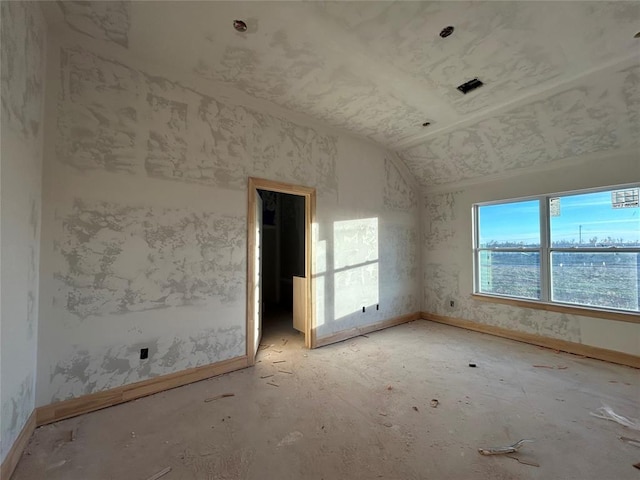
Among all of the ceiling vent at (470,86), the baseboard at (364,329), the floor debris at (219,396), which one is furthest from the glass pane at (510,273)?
the floor debris at (219,396)

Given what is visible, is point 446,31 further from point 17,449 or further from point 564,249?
point 17,449

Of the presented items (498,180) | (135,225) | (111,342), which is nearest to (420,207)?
(498,180)

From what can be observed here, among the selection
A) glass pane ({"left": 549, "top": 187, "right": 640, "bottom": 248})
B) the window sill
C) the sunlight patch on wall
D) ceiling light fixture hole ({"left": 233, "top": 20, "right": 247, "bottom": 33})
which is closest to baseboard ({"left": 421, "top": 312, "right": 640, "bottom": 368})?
the window sill

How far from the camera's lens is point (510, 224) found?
441cm

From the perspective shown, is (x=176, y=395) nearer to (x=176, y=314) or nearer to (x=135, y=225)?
(x=176, y=314)

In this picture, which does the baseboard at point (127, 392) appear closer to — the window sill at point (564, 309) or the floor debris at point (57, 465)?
the floor debris at point (57, 465)

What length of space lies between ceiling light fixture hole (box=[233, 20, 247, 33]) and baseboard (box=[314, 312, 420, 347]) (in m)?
3.57

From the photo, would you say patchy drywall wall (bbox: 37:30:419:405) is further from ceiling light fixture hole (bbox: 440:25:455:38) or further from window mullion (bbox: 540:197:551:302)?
window mullion (bbox: 540:197:551:302)

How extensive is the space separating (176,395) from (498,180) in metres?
5.29

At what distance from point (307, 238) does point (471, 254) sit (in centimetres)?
300

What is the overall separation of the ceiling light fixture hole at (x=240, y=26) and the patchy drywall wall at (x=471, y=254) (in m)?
4.23

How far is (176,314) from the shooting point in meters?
2.72

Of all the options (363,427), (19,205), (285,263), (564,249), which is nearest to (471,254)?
(564,249)

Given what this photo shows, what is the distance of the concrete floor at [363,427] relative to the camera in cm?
170
